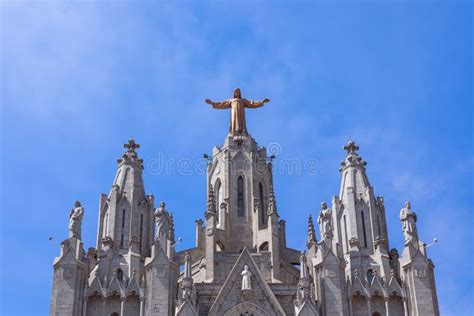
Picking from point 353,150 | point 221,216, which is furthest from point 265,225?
point 353,150

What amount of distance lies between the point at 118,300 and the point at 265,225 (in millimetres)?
10816

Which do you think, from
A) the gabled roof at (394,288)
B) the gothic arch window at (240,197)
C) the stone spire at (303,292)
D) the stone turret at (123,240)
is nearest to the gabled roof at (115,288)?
the stone turret at (123,240)

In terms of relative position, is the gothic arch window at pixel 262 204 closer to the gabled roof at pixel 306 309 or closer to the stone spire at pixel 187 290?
the stone spire at pixel 187 290

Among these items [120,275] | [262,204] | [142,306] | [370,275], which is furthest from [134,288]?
[370,275]

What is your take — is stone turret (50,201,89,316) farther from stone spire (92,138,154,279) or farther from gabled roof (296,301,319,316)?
gabled roof (296,301,319,316)

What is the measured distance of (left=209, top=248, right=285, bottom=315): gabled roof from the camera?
40.8 m

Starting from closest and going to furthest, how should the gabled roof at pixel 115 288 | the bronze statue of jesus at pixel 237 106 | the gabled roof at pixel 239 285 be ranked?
1. the gabled roof at pixel 239 285
2. the gabled roof at pixel 115 288
3. the bronze statue of jesus at pixel 237 106

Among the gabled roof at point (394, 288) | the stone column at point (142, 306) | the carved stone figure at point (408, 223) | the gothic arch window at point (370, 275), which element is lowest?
the stone column at point (142, 306)

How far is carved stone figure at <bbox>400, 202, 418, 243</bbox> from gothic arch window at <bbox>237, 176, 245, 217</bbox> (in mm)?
10144

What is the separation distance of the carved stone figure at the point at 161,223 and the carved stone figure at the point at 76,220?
12.8 ft

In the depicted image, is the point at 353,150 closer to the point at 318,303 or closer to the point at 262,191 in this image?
the point at 262,191

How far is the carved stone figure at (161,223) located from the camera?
43.3 meters

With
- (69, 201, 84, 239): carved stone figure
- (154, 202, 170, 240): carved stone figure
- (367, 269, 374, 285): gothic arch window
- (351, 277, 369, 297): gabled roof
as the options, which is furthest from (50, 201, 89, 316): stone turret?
(367, 269, 374, 285): gothic arch window

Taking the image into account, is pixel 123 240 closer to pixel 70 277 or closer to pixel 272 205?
pixel 70 277
